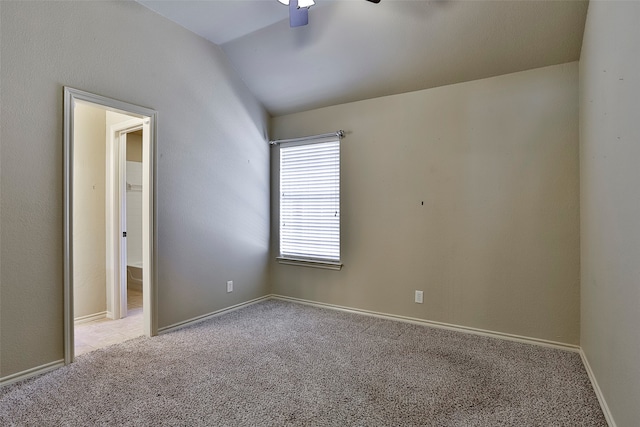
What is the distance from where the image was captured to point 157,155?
3.04 meters

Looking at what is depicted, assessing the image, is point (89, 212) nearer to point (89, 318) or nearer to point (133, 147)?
point (89, 318)

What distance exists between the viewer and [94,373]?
233cm

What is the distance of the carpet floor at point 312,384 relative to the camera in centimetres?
183

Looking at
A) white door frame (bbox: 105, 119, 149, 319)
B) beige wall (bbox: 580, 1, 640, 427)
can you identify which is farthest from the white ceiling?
white door frame (bbox: 105, 119, 149, 319)

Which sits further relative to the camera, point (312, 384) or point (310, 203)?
point (310, 203)

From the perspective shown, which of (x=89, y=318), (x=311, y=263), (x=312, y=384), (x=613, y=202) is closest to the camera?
(x=613, y=202)

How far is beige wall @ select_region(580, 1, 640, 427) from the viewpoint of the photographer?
4.74ft

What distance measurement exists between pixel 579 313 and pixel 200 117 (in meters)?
3.81

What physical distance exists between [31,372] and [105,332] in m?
0.96

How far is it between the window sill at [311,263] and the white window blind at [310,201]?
4cm

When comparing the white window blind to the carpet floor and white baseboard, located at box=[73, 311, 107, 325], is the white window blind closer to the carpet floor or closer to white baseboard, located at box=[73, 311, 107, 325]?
the carpet floor

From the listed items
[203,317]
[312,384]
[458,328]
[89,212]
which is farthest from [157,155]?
[458,328]

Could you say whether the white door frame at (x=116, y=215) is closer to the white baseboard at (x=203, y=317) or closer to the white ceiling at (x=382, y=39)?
the white baseboard at (x=203, y=317)

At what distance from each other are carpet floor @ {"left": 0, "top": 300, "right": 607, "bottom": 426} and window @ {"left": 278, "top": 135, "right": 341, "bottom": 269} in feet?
3.63
